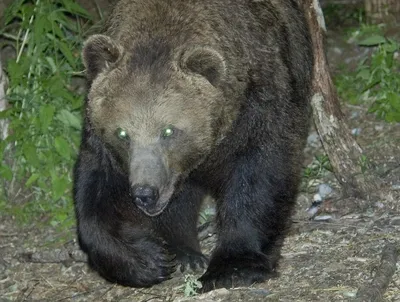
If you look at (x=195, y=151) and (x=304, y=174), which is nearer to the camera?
(x=195, y=151)

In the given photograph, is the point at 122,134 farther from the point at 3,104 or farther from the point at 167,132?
the point at 3,104

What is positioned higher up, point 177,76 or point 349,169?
point 177,76

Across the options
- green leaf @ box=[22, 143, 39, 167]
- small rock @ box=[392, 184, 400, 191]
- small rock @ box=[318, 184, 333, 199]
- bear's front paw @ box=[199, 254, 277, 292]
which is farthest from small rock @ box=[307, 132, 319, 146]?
bear's front paw @ box=[199, 254, 277, 292]

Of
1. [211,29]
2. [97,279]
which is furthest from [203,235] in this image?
[211,29]

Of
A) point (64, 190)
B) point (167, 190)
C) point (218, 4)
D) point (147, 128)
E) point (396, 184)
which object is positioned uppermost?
point (218, 4)

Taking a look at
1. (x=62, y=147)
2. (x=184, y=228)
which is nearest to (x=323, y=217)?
(x=184, y=228)

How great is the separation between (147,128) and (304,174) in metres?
2.51

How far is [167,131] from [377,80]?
3.50 meters

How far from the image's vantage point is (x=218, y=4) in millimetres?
6703

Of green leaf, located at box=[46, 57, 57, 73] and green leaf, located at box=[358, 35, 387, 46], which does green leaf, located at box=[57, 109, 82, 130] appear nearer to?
green leaf, located at box=[46, 57, 57, 73]

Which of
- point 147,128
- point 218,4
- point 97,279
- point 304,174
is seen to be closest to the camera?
point 147,128

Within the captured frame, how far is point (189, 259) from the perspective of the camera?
24.4 ft

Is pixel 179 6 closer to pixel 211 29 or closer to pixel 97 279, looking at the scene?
pixel 211 29

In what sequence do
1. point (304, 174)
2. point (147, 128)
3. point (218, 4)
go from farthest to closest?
point (304, 174) → point (218, 4) → point (147, 128)
